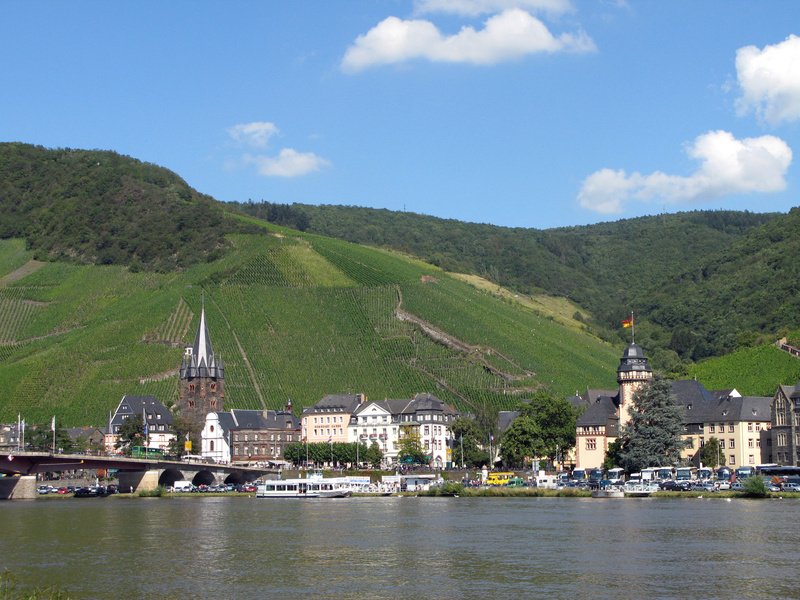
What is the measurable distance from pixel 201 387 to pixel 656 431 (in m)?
69.3

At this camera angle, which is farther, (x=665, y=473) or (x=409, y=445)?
(x=409, y=445)

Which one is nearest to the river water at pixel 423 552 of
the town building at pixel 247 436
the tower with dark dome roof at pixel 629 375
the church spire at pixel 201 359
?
the tower with dark dome roof at pixel 629 375

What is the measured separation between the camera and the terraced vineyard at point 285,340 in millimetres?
142500

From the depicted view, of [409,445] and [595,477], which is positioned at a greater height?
[409,445]

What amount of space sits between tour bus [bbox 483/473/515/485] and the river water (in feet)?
83.3

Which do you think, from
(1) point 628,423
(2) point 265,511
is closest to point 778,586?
(2) point 265,511

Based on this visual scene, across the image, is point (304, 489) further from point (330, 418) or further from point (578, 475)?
point (330, 418)

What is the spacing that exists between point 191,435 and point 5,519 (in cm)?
6631

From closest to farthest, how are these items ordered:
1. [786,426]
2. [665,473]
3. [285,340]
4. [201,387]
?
[665,473] → [786,426] → [201,387] → [285,340]

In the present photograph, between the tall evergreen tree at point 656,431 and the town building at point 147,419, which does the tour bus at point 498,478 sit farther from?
the town building at point 147,419

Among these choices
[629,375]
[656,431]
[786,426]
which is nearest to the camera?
[656,431]

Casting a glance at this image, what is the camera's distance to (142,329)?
154 metres

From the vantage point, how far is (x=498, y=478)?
105062 millimetres

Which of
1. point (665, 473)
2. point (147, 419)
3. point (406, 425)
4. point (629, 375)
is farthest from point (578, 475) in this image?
point (147, 419)
